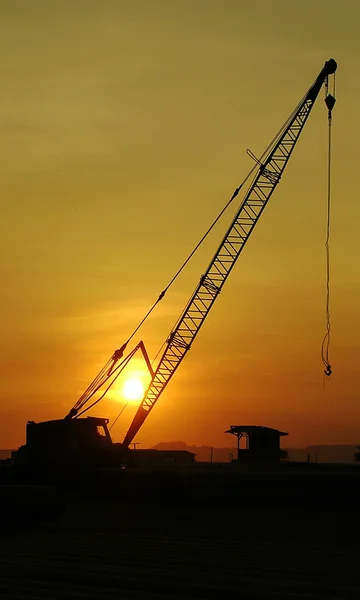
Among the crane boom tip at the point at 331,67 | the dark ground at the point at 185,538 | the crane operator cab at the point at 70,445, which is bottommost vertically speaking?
the dark ground at the point at 185,538

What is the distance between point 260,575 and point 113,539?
7.20m

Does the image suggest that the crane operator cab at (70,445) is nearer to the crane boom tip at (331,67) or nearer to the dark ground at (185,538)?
the dark ground at (185,538)

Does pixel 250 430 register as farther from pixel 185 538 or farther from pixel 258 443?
pixel 185 538

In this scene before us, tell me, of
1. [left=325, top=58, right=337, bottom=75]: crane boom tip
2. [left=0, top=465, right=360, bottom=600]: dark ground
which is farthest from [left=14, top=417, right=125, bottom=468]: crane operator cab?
[left=325, top=58, right=337, bottom=75]: crane boom tip

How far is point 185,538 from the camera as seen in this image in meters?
23.3

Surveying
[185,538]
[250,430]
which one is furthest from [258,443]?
[185,538]

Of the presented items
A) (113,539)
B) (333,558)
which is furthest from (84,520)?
(333,558)

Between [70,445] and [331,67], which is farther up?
[331,67]

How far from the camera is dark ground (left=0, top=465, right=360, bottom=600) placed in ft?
49.2

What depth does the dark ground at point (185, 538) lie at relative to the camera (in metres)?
15.0

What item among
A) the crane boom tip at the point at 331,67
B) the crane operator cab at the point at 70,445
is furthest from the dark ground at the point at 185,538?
the crane boom tip at the point at 331,67

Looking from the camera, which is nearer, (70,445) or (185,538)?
(185,538)

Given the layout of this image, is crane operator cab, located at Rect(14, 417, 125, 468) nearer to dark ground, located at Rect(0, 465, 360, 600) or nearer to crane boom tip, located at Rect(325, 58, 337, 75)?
dark ground, located at Rect(0, 465, 360, 600)

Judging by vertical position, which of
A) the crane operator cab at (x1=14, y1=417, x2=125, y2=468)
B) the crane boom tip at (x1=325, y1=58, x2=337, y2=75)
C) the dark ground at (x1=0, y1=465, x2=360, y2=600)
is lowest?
the dark ground at (x1=0, y1=465, x2=360, y2=600)
